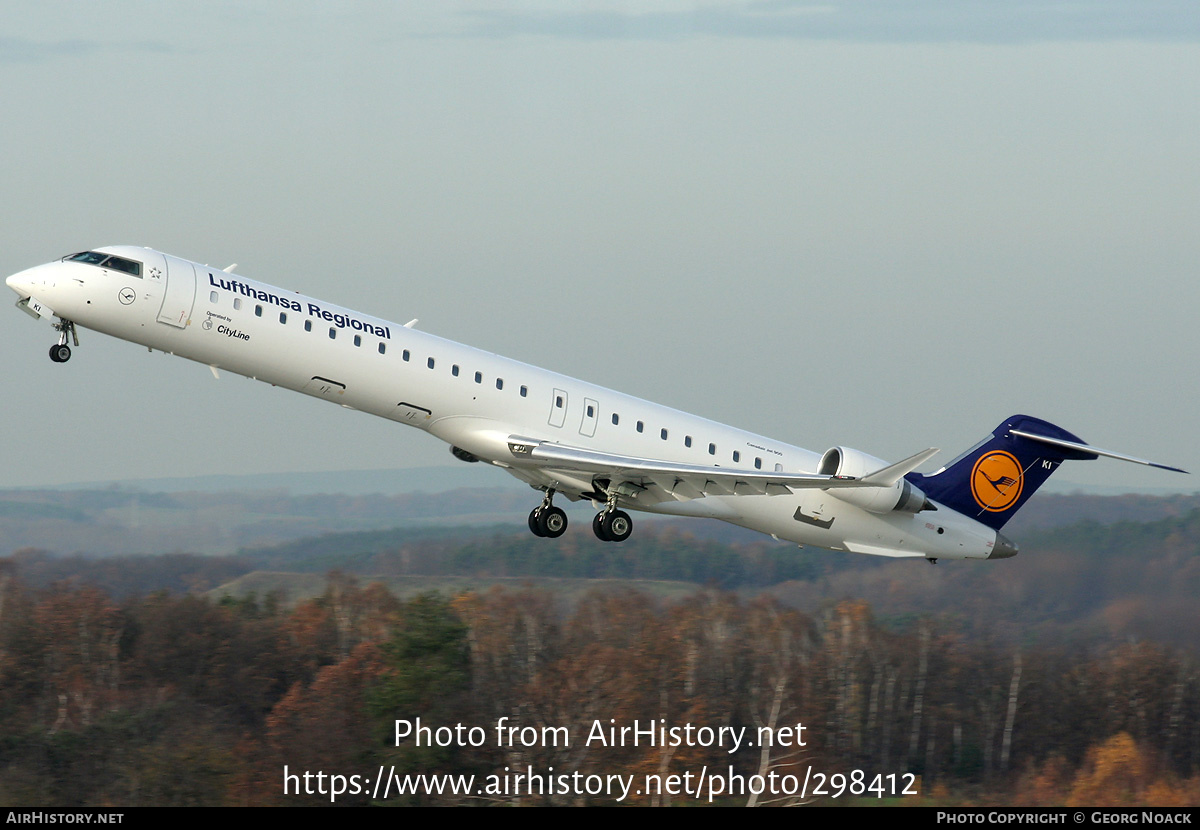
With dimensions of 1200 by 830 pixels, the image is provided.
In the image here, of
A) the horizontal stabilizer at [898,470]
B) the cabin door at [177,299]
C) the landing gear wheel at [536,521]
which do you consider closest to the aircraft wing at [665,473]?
the horizontal stabilizer at [898,470]

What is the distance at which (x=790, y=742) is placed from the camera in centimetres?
4678

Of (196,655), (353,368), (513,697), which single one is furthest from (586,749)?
(353,368)

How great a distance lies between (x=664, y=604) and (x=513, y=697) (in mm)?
6626

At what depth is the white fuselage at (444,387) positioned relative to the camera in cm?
2089

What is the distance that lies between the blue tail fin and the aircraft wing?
15.1ft

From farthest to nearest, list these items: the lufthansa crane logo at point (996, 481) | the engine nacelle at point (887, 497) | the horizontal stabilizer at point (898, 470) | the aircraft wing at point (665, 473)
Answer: the lufthansa crane logo at point (996, 481)
the engine nacelle at point (887, 497)
the aircraft wing at point (665, 473)
the horizontal stabilizer at point (898, 470)

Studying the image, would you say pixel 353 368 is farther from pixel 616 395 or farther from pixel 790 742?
pixel 790 742

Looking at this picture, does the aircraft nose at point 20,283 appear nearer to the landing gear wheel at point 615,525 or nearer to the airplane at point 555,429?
the airplane at point 555,429

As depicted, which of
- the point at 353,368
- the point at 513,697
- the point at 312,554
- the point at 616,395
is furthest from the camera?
the point at 312,554

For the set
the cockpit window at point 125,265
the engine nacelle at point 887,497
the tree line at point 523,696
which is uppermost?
the cockpit window at point 125,265

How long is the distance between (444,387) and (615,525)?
180 inches

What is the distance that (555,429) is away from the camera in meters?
23.8

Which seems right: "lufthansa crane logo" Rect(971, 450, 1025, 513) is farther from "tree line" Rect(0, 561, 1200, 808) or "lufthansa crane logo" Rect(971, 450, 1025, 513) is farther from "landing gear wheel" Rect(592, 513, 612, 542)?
"tree line" Rect(0, 561, 1200, 808)

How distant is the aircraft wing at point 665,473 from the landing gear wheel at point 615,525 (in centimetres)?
85
